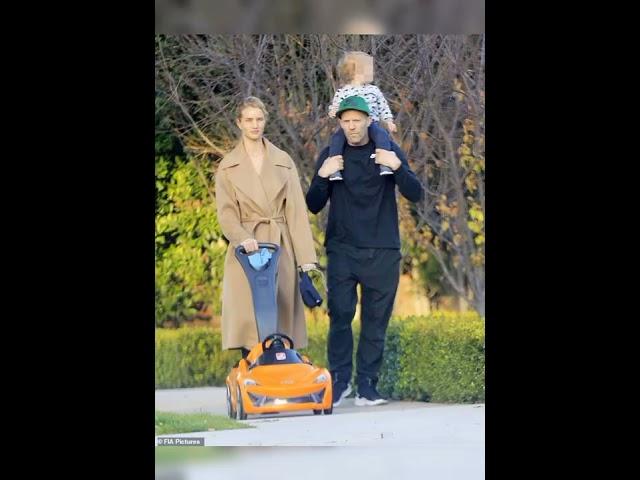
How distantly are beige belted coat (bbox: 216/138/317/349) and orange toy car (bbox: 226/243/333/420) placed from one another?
4.1 inches

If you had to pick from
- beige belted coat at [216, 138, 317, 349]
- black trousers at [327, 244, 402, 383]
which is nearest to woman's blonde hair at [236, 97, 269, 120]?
beige belted coat at [216, 138, 317, 349]

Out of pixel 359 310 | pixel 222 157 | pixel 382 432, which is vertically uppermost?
pixel 222 157

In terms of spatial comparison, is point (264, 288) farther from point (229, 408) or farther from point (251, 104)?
point (251, 104)

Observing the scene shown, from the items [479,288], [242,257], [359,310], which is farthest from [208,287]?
[479,288]

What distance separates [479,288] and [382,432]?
116cm

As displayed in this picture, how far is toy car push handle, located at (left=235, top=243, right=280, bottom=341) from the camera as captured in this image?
1036 cm

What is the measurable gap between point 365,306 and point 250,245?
2.86 feet

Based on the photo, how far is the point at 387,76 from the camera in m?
10.5

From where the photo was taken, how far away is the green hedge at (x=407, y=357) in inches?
414

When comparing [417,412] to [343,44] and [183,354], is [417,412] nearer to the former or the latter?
[183,354]

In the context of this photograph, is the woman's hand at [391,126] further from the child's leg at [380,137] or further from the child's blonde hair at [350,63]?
the child's blonde hair at [350,63]

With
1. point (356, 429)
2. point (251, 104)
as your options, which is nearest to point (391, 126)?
point (251, 104)

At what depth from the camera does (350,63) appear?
10.5 meters

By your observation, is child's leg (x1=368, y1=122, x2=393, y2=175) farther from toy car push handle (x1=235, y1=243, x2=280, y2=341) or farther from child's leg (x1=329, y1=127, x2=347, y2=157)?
toy car push handle (x1=235, y1=243, x2=280, y2=341)
